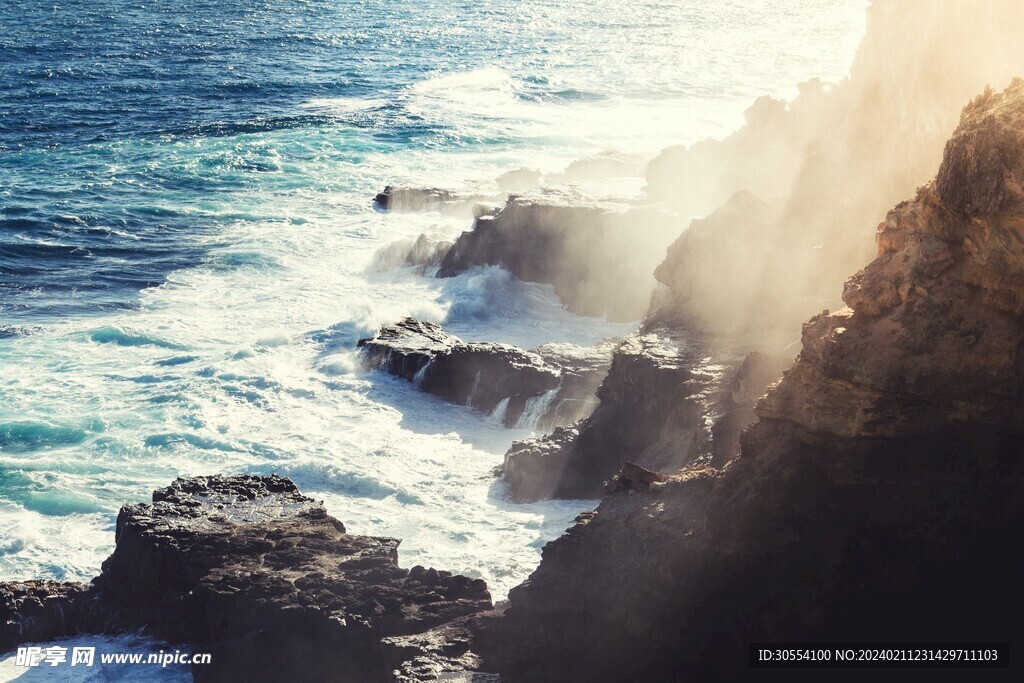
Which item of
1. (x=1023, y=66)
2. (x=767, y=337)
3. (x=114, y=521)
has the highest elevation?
(x=1023, y=66)

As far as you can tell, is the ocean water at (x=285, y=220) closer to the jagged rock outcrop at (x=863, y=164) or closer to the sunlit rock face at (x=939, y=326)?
the jagged rock outcrop at (x=863, y=164)

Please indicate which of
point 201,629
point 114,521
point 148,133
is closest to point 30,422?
point 114,521

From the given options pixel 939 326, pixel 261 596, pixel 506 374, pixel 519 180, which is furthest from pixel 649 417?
pixel 519 180

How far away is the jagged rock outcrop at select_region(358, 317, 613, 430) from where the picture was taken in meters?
26.3

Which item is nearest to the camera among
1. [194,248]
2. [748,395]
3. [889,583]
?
[889,583]

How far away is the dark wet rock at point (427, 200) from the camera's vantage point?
45188 millimetres

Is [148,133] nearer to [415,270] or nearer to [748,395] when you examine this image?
[415,270]

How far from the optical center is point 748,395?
1900 cm

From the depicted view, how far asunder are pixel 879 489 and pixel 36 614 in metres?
13.4

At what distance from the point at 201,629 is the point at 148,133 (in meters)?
44.7

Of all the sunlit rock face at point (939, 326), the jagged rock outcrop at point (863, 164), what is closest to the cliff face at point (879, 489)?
the sunlit rock face at point (939, 326)

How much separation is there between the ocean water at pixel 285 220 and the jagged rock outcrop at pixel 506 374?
460 millimetres

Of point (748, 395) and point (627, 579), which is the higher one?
point (748, 395)

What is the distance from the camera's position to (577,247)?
34.4 metres
